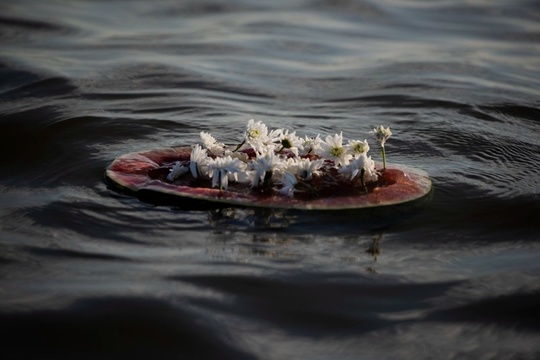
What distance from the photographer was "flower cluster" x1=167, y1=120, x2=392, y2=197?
381 centimetres

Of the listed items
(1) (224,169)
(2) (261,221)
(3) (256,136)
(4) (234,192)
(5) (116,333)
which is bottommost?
(5) (116,333)

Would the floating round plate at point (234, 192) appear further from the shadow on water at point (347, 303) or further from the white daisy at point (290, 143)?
the shadow on water at point (347, 303)

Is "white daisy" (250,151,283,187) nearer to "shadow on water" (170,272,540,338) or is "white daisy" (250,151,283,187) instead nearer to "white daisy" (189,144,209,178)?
"white daisy" (189,144,209,178)

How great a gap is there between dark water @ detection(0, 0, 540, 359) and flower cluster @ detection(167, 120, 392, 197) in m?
0.16

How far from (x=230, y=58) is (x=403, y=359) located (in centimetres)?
489

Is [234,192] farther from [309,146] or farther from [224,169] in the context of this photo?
[309,146]

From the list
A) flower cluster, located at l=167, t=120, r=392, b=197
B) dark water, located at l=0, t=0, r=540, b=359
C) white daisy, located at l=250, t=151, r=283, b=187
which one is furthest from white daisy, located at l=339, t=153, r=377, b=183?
white daisy, located at l=250, t=151, r=283, b=187

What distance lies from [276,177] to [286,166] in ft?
0.23

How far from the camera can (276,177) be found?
3891 mm

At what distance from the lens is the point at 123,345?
2896 mm

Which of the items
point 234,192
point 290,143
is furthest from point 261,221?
point 290,143

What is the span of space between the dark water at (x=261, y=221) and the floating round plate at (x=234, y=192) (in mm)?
61

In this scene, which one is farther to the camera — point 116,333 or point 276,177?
point 276,177

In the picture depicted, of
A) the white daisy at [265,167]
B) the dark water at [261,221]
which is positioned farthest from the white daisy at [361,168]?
the white daisy at [265,167]
